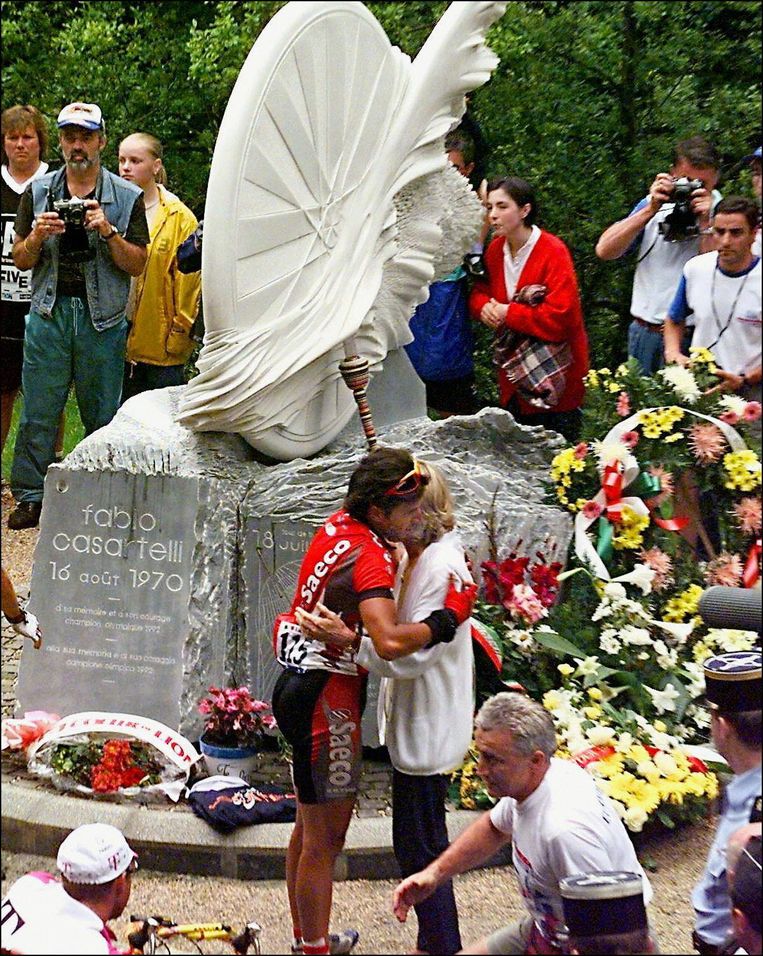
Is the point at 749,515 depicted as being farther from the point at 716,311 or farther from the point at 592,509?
the point at 716,311

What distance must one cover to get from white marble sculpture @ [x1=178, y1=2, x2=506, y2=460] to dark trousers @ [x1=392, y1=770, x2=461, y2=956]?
176cm

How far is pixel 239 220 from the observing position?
4582 mm

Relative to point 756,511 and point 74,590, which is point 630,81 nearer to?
point 756,511

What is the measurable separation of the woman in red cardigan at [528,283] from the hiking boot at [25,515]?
6.15 feet

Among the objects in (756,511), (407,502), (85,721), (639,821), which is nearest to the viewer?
(407,502)

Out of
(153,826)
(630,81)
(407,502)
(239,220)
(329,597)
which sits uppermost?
(630,81)

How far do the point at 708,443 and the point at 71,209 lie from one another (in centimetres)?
228

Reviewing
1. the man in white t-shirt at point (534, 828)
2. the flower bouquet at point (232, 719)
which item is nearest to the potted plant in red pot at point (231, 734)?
the flower bouquet at point (232, 719)

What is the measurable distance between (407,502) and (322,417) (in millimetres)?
1858

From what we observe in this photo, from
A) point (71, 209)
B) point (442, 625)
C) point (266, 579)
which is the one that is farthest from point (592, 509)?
point (71, 209)

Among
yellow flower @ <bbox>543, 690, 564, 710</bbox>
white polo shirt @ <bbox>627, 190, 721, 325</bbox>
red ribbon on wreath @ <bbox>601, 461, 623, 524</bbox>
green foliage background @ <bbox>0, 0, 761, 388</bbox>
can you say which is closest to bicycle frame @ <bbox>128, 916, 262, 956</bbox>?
yellow flower @ <bbox>543, 690, 564, 710</bbox>

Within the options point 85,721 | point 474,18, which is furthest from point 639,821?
point 474,18

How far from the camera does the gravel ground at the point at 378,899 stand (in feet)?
12.6

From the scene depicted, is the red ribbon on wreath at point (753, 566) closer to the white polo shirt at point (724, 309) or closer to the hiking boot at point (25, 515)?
the white polo shirt at point (724, 309)
